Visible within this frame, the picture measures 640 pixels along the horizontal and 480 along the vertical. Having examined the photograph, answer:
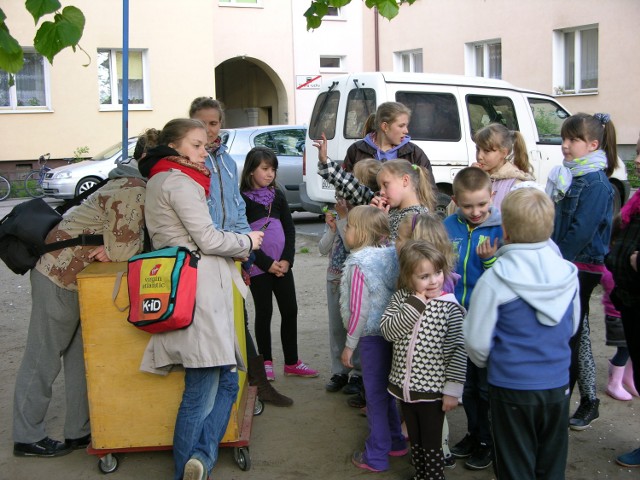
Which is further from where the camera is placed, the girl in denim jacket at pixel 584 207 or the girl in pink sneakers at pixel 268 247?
the girl in pink sneakers at pixel 268 247

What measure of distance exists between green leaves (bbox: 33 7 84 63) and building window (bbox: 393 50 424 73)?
72.6 ft

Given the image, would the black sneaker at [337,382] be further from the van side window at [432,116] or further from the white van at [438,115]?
the van side window at [432,116]

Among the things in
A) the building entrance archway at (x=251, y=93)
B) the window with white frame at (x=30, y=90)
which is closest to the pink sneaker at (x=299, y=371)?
the window with white frame at (x=30, y=90)

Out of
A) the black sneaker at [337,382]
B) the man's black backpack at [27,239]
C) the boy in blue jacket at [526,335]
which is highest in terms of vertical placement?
the man's black backpack at [27,239]

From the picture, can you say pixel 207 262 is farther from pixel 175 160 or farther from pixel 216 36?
pixel 216 36

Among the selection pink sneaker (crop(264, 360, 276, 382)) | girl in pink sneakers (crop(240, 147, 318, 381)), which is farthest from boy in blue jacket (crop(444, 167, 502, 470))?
pink sneaker (crop(264, 360, 276, 382))

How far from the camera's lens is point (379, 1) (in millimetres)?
4559

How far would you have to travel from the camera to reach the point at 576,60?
1908 centimetres

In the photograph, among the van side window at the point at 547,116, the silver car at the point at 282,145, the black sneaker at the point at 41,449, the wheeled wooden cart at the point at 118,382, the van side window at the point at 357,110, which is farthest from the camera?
the silver car at the point at 282,145

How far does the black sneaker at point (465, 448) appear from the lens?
4.24 m

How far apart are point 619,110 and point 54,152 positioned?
13931 millimetres

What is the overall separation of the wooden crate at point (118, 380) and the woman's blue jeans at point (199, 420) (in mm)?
172

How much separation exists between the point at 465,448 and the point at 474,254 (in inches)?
41.9

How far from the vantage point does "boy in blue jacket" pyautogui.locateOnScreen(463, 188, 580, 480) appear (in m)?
3.20
